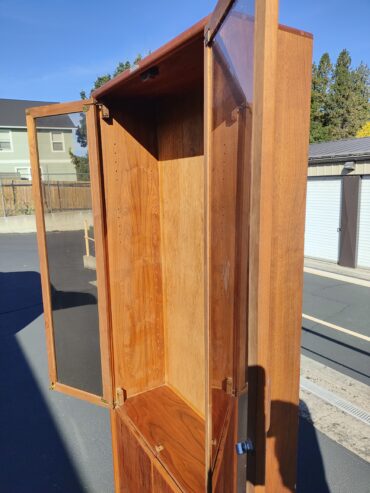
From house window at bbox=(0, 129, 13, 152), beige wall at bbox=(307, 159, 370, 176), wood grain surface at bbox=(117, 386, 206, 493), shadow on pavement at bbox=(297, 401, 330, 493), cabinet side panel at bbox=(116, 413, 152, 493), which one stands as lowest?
Result: shadow on pavement at bbox=(297, 401, 330, 493)

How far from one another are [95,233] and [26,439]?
207cm

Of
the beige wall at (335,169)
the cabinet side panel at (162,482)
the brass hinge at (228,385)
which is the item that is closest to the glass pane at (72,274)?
the cabinet side panel at (162,482)

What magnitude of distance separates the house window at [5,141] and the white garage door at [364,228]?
23345 millimetres

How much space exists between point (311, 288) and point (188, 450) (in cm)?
601

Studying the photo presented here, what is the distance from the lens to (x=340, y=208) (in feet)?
31.5

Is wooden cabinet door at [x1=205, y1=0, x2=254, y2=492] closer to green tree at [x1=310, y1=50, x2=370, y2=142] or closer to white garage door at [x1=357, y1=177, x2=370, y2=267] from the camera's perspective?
white garage door at [x1=357, y1=177, x2=370, y2=267]

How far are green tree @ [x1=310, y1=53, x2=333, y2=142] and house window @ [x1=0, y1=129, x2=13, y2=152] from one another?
2143 cm

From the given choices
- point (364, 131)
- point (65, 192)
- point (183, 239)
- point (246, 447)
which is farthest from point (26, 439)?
point (364, 131)

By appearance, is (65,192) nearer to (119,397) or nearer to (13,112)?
(119,397)

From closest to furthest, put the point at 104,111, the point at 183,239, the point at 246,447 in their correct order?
the point at 246,447 → the point at 104,111 → the point at 183,239

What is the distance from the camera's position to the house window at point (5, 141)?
955 inches

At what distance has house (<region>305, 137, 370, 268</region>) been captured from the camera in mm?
9000

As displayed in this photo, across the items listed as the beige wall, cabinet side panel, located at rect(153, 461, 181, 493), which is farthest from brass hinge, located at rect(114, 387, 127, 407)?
the beige wall

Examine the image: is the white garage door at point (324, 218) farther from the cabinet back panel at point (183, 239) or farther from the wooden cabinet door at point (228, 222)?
the wooden cabinet door at point (228, 222)
